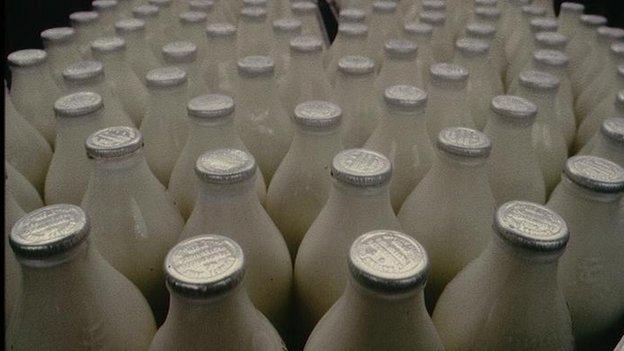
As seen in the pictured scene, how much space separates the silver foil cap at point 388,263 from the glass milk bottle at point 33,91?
2.83 feet

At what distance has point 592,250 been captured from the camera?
0.66 meters

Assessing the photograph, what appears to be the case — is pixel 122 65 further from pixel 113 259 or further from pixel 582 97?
pixel 582 97

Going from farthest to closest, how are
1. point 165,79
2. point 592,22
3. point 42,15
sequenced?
point 42,15 → point 592,22 → point 165,79

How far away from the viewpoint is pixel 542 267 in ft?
1.71

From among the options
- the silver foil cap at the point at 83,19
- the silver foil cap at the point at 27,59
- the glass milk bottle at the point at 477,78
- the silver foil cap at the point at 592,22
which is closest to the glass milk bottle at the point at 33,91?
the silver foil cap at the point at 27,59

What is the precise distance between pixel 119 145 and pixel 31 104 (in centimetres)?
51

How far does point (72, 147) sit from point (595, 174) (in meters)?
0.80

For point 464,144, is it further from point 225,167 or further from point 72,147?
point 72,147

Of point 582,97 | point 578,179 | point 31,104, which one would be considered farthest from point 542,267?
point 31,104

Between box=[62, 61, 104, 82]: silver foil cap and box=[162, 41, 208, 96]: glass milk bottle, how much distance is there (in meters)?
0.15

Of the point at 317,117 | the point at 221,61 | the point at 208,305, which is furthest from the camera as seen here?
the point at 221,61

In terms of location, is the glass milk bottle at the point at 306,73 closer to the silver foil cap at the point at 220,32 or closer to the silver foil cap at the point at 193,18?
the silver foil cap at the point at 220,32

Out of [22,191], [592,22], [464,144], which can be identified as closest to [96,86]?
[22,191]

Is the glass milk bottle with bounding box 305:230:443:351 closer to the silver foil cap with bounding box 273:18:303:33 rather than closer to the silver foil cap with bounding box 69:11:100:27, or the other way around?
the silver foil cap with bounding box 273:18:303:33
